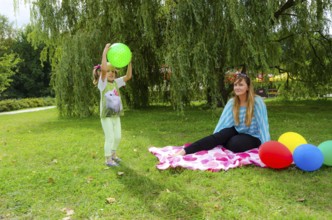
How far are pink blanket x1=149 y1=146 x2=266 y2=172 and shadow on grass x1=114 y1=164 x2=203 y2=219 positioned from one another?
1.70 feet

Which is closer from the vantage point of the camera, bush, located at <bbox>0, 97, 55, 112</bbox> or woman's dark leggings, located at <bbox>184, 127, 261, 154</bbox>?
woman's dark leggings, located at <bbox>184, 127, 261, 154</bbox>

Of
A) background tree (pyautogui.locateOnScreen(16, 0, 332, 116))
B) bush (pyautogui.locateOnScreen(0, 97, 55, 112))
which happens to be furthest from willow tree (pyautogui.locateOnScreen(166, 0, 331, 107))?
bush (pyautogui.locateOnScreen(0, 97, 55, 112))

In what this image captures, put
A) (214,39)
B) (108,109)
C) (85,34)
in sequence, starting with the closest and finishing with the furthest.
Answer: (108,109), (214,39), (85,34)

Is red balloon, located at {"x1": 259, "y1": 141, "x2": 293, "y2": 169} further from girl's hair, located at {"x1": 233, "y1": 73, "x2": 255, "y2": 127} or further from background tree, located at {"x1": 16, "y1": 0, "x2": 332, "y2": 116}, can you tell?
background tree, located at {"x1": 16, "y1": 0, "x2": 332, "y2": 116}

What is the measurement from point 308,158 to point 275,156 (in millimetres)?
384

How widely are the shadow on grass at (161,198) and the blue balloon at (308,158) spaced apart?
1.55 m

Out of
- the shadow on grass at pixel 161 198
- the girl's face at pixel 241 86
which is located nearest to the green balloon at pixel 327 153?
the girl's face at pixel 241 86

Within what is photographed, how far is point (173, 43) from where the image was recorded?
8680 millimetres

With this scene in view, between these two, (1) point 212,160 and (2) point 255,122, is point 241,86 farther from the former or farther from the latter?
(1) point 212,160

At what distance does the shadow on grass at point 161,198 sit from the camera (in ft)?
10.4

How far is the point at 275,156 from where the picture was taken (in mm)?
4191

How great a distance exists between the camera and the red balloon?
4.19 metres

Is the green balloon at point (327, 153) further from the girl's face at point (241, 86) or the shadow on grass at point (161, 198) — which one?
the shadow on grass at point (161, 198)

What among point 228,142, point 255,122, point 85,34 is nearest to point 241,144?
point 228,142
